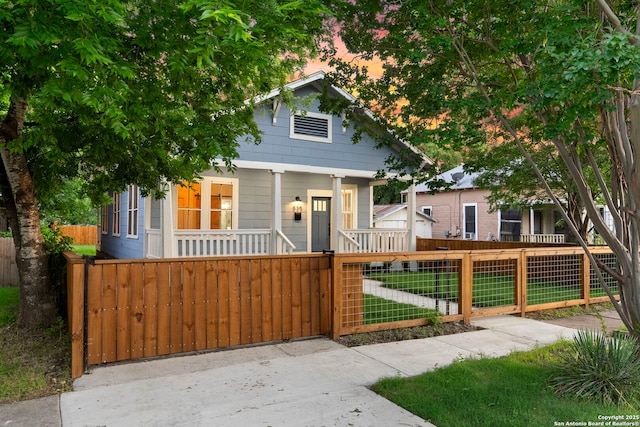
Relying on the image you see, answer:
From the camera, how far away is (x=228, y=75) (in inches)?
205

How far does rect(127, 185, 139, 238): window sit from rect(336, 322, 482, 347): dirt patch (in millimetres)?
8141

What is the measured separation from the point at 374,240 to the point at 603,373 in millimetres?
8649

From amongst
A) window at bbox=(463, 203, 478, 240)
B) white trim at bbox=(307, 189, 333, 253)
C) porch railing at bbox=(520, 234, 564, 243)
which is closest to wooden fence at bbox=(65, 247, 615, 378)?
white trim at bbox=(307, 189, 333, 253)

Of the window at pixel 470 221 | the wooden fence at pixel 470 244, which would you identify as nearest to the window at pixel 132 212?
the wooden fence at pixel 470 244

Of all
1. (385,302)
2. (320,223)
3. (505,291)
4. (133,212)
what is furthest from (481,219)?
(133,212)

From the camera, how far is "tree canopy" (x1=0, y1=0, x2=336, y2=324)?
303cm

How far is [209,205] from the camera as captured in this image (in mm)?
11305

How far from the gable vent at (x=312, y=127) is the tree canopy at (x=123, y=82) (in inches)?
157

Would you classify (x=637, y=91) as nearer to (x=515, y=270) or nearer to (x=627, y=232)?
(x=627, y=232)

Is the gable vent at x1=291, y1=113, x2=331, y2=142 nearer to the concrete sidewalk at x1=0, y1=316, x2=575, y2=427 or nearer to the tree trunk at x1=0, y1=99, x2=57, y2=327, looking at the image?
the tree trunk at x1=0, y1=99, x2=57, y2=327

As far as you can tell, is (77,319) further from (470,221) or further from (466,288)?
(470,221)

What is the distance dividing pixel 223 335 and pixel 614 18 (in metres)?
5.14

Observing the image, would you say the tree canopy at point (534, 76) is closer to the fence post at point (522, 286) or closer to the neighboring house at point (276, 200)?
the fence post at point (522, 286)

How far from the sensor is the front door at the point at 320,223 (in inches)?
510
